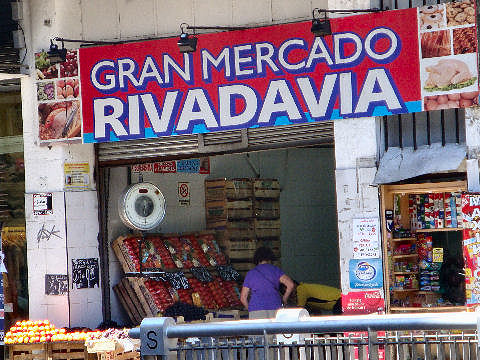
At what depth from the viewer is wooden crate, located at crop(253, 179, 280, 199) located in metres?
17.5

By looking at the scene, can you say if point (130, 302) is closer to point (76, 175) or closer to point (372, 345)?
point (76, 175)

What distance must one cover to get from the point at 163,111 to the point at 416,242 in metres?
4.01

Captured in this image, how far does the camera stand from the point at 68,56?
15.0m

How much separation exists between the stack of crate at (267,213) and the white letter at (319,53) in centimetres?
438

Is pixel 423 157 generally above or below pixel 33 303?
above

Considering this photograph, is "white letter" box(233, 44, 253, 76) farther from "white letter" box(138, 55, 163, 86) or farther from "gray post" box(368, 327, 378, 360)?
"gray post" box(368, 327, 378, 360)

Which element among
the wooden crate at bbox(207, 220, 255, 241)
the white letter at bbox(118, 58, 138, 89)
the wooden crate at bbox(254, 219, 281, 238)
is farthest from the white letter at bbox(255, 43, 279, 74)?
the wooden crate at bbox(254, 219, 281, 238)

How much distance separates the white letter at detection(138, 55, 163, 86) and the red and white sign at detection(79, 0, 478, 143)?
0.01 metres

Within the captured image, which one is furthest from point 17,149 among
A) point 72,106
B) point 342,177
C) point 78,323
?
point 342,177

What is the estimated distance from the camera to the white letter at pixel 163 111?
14398 mm

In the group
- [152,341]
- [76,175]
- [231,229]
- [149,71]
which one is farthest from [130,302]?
[152,341]

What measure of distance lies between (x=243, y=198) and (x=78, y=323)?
3758 millimetres

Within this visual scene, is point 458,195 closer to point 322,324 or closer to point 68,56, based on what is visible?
point 68,56

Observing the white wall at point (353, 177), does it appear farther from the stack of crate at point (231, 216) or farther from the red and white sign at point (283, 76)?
the stack of crate at point (231, 216)
